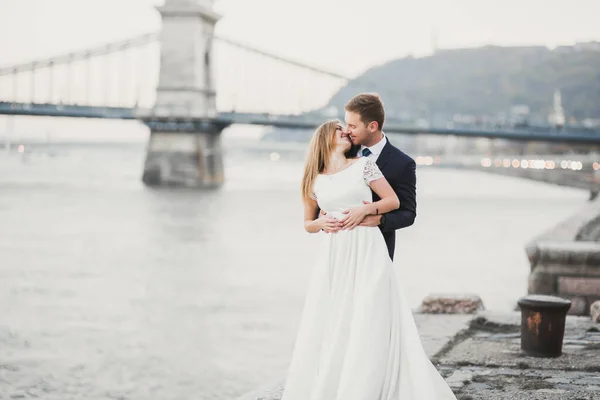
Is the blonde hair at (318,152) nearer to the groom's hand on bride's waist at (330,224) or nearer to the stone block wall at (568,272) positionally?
the groom's hand on bride's waist at (330,224)

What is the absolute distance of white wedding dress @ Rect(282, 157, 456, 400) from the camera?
3.90 meters

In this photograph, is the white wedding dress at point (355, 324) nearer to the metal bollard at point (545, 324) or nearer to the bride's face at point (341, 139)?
the bride's face at point (341, 139)

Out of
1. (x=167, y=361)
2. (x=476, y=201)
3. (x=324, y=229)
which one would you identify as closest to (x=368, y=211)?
(x=324, y=229)

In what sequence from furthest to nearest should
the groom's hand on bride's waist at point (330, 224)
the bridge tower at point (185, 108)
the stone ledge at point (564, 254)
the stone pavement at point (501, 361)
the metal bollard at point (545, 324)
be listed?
the bridge tower at point (185, 108) < the stone ledge at point (564, 254) < the metal bollard at point (545, 324) < the stone pavement at point (501, 361) < the groom's hand on bride's waist at point (330, 224)

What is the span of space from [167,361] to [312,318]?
514 cm

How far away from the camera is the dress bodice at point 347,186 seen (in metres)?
3.91

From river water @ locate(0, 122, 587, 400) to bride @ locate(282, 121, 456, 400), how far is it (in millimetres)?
3736

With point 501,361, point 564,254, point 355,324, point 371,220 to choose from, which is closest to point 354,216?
point 371,220

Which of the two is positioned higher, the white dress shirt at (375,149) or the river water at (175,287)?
the white dress shirt at (375,149)

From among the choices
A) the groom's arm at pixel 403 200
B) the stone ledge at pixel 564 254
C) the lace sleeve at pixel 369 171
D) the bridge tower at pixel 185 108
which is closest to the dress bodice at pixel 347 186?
the lace sleeve at pixel 369 171

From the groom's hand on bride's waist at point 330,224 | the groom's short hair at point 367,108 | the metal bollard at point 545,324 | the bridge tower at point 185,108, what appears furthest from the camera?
the bridge tower at point 185,108

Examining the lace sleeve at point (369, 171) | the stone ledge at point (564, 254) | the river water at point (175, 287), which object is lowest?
the river water at point (175, 287)

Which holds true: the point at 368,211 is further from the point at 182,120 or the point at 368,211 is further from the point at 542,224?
the point at 182,120

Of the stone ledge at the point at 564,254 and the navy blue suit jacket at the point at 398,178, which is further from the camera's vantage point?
the stone ledge at the point at 564,254
